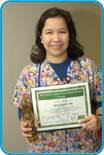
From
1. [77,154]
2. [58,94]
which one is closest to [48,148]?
[77,154]

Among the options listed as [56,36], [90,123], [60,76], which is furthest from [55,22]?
[90,123]

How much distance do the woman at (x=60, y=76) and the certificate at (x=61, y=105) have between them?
0.12 feet

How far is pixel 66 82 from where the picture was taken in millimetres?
905

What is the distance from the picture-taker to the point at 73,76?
92 cm

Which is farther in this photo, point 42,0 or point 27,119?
point 42,0

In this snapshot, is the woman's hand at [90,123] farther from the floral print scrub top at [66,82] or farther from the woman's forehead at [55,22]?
the woman's forehead at [55,22]

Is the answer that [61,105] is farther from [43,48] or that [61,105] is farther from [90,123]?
[43,48]

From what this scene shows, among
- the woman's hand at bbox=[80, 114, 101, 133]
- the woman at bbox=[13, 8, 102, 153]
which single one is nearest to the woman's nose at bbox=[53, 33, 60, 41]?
the woman at bbox=[13, 8, 102, 153]

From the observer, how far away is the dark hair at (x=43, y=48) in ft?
Result: 3.04

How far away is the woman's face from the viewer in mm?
893

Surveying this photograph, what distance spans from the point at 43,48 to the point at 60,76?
0.13 metres

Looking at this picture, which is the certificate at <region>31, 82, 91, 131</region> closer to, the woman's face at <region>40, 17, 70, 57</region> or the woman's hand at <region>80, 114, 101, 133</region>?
the woman's hand at <region>80, 114, 101, 133</region>

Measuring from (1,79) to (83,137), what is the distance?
1.25 feet

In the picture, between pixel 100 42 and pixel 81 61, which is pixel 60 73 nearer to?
pixel 81 61
